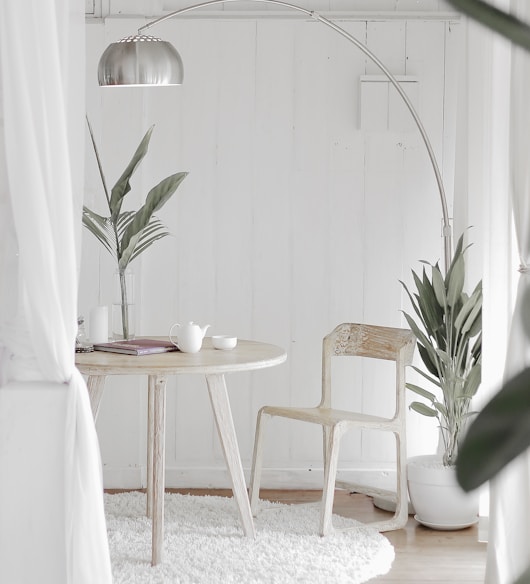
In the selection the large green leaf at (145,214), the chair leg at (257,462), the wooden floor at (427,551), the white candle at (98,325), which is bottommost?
the wooden floor at (427,551)

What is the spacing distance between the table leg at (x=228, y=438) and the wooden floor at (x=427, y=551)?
0.62 meters

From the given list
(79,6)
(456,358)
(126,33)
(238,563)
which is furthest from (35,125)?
(126,33)

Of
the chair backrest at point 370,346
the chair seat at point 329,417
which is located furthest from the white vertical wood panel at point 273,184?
the chair seat at point 329,417

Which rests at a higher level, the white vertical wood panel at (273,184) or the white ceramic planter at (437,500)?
the white vertical wood panel at (273,184)

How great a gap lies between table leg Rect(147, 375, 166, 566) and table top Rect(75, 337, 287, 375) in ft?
0.39

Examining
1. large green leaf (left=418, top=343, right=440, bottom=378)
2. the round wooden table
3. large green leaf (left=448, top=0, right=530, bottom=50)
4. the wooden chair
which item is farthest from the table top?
large green leaf (left=448, top=0, right=530, bottom=50)

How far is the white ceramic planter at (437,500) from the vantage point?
380 centimetres

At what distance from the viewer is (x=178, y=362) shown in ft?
10.6

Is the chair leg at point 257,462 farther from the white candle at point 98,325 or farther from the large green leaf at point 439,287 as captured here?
the large green leaf at point 439,287

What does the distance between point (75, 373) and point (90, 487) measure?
0.28 metres

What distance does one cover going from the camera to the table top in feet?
10.2

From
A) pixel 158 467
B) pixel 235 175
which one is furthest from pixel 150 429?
pixel 235 175

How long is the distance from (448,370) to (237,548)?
3.75 feet

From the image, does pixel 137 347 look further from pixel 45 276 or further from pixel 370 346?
pixel 45 276
